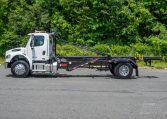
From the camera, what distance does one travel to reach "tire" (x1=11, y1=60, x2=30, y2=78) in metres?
21.9

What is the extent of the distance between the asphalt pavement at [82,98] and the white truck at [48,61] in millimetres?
678

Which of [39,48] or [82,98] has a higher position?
[39,48]

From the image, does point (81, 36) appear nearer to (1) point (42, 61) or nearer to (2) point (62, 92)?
(1) point (42, 61)

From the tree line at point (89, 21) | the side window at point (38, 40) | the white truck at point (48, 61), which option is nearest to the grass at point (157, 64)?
the tree line at point (89, 21)

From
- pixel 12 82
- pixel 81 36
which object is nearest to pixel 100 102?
pixel 12 82

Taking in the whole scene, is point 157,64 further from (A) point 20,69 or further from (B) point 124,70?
(A) point 20,69

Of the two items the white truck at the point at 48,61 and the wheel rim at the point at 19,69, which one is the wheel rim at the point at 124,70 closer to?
the white truck at the point at 48,61

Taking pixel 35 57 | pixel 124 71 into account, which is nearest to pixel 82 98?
pixel 124 71

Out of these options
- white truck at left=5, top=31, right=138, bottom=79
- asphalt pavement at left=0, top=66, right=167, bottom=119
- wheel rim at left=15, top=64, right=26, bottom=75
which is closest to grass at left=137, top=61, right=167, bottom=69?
white truck at left=5, top=31, right=138, bottom=79

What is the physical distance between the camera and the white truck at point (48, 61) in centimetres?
2219

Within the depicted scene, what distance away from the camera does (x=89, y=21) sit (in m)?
36.3

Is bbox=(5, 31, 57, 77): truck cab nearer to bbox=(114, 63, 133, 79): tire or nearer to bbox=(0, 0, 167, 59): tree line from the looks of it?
bbox=(114, 63, 133, 79): tire

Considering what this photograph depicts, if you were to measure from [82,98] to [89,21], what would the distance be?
2190cm

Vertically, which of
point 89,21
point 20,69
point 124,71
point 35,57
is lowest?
point 124,71
